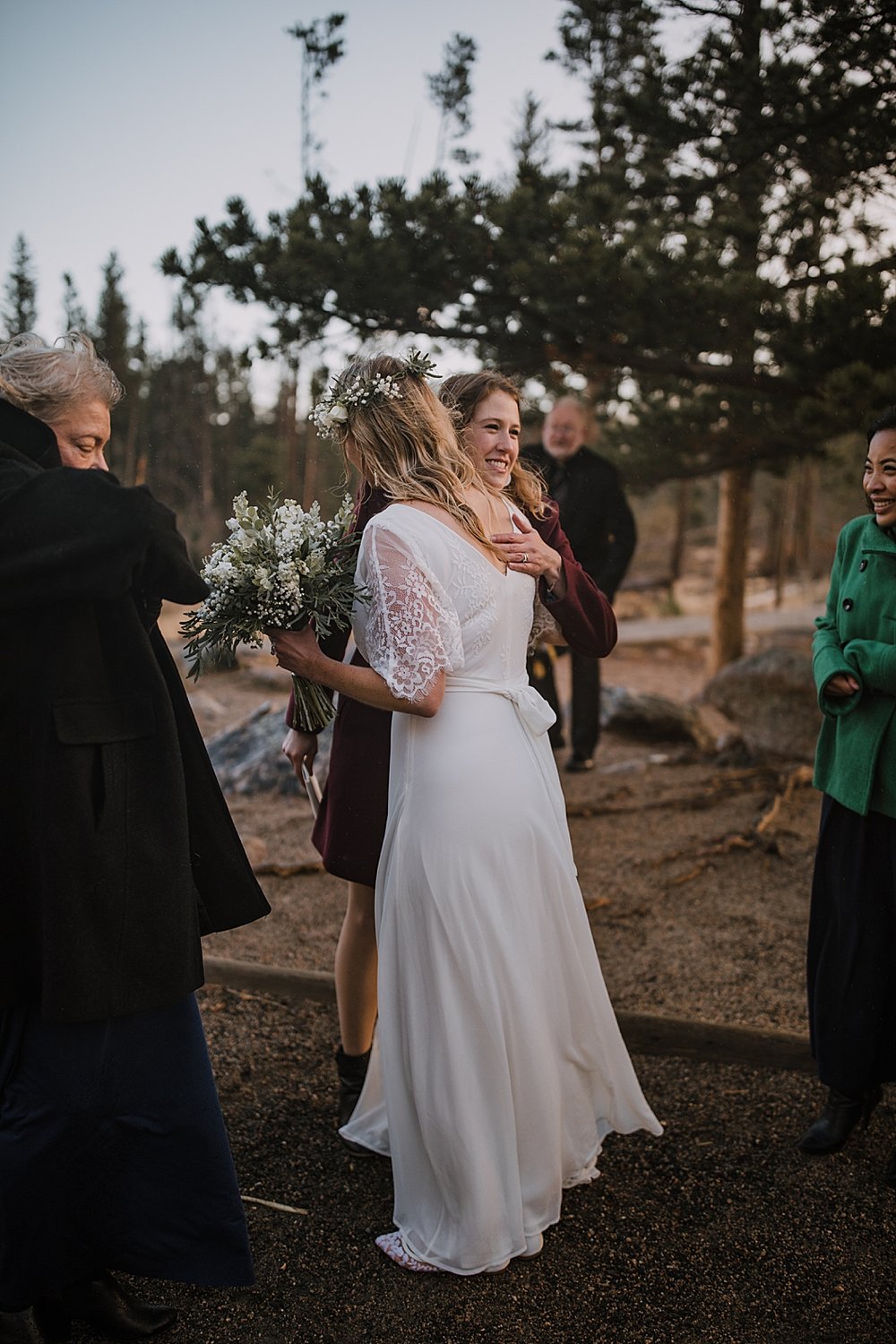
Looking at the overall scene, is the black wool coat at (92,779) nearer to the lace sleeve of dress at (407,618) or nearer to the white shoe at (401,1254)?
the lace sleeve of dress at (407,618)

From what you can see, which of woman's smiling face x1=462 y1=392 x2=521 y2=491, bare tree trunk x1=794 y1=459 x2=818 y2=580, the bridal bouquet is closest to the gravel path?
the bridal bouquet

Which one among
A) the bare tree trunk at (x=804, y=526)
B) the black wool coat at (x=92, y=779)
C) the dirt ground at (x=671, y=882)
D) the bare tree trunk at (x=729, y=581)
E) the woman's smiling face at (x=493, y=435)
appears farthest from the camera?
the bare tree trunk at (x=804, y=526)

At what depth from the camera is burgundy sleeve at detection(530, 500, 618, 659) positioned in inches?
113

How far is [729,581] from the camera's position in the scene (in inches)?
408

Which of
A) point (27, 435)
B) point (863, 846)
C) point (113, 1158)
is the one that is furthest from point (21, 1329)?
point (863, 846)

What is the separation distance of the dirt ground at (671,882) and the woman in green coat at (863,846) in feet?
2.49

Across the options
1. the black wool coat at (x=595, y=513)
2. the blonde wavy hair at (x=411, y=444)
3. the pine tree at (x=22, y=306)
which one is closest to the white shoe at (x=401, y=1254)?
the blonde wavy hair at (x=411, y=444)

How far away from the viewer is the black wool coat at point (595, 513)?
5.63m

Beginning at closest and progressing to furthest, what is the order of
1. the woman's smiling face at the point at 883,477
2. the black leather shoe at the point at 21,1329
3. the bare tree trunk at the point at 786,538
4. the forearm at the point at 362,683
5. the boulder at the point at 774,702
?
the black leather shoe at the point at 21,1329 < the forearm at the point at 362,683 < the woman's smiling face at the point at 883,477 < the boulder at the point at 774,702 < the bare tree trunk at the point at 786,538

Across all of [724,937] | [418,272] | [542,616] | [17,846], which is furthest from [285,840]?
[17,846]

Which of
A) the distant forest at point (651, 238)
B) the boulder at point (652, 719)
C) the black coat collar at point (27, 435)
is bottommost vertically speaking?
the boulder at point (652, 719)

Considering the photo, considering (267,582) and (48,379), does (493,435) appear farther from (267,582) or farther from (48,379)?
(48,379)

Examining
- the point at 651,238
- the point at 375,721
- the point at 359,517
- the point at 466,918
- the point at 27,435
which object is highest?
the point at 651,238

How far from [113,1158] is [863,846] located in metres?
2.28
